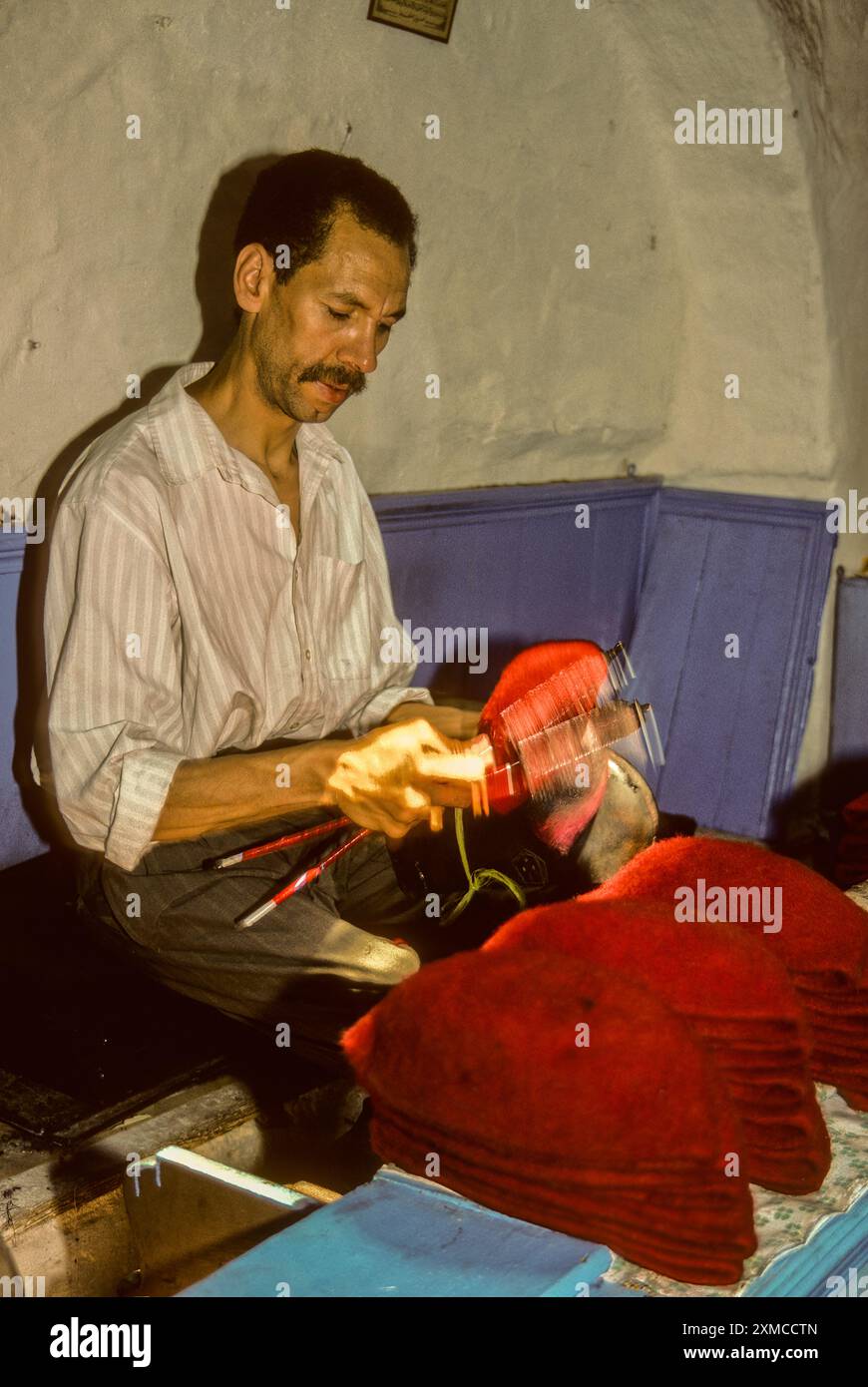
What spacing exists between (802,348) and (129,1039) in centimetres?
311

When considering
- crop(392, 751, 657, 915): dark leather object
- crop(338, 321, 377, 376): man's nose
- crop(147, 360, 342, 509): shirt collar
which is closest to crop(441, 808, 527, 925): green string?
crop(392, 751, 657, 915): dark leather object

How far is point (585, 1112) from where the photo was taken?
1017 millimetres

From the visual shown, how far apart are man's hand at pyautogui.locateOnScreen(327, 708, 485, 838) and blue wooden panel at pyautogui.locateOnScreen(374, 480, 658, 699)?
150cm

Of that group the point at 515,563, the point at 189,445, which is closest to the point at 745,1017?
the point at 189,445

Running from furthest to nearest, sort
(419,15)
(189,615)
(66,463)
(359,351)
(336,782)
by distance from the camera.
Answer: (419,15) < (66,463) < (359,351) < (189,615) < (336,782)

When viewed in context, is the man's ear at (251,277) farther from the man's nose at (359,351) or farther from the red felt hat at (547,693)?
the red felt hat at (547,693)

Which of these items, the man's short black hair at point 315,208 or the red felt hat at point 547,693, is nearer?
the red felt hat at point 547,693

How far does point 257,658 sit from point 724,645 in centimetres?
228

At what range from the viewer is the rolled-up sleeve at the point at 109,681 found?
1955 millimetres

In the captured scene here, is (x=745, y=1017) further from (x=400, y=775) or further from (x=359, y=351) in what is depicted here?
(x=359, y=351)

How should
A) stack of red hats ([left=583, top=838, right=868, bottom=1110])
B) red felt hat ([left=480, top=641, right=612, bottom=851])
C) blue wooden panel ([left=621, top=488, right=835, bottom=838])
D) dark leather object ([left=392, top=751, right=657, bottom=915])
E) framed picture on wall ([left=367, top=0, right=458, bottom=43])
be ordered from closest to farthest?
stack of red hats ([left=583, top=838, right=868, bottom=1110]), red felt hat ([left=480, top=641, right=612, bottom=851]), dark leather object ([left=392, top=751, right=657, bottom=915]), framed picture on wall ([left=367, top=0, right=458, bottom=43]), blue wooden panel ([left=621, top=488, right=835, bottom=838])

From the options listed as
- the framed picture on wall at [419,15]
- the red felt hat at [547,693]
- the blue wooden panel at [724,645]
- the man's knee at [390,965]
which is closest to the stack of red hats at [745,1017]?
the red felt hat at [547,693]

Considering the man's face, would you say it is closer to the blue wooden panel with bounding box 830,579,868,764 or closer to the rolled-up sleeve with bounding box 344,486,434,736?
the rolled-up sleeve with bounding box 344,486,434,736

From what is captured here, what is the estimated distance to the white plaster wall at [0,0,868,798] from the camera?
2.59 m
